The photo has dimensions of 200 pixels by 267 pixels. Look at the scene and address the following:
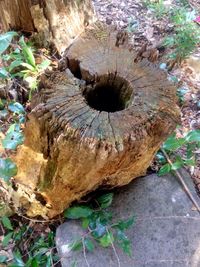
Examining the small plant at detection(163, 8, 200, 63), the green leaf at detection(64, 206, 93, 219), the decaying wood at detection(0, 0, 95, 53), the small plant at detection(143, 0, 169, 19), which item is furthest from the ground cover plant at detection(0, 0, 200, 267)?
the small plant at detection(143, 0, 169, 19)

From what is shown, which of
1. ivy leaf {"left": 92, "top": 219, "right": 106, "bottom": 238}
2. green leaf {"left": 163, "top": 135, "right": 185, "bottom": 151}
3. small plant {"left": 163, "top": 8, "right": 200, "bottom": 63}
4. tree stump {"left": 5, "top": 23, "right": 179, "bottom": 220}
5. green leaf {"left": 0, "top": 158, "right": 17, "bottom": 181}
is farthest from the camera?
small plant {"left": 163, "top": 8, "right": 200, "bottom": 63}

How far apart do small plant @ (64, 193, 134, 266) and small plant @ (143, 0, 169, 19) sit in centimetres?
209

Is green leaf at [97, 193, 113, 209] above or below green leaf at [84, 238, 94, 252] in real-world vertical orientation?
above

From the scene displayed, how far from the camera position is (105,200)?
2240mm

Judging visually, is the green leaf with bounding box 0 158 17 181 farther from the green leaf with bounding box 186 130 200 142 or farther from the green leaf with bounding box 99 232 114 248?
the green leaf with bounding box 186 130 200 142

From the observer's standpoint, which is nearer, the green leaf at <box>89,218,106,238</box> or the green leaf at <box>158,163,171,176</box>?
the green leaf at <box>89,218,106,238</box>

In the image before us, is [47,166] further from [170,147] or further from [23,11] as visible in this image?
[23,11]

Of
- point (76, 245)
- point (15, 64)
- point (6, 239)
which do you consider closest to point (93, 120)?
point (76, 245)

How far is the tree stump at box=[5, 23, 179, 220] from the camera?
1.71m

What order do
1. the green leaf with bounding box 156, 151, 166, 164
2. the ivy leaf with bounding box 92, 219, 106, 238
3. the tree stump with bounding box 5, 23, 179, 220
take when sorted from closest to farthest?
the tree stump with bounding box 5, 23, 179, 220, the ivy leaf with bounding box 92, 219, 106, 238, the green leaf with bounding box 156, 151, 166, 164

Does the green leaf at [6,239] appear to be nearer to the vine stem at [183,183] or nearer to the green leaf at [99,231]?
the green leaf at [99,231]

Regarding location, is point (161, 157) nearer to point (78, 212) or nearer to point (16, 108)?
point (78, 212)

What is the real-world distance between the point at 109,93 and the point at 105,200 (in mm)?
666

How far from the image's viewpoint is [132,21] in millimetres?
3574
